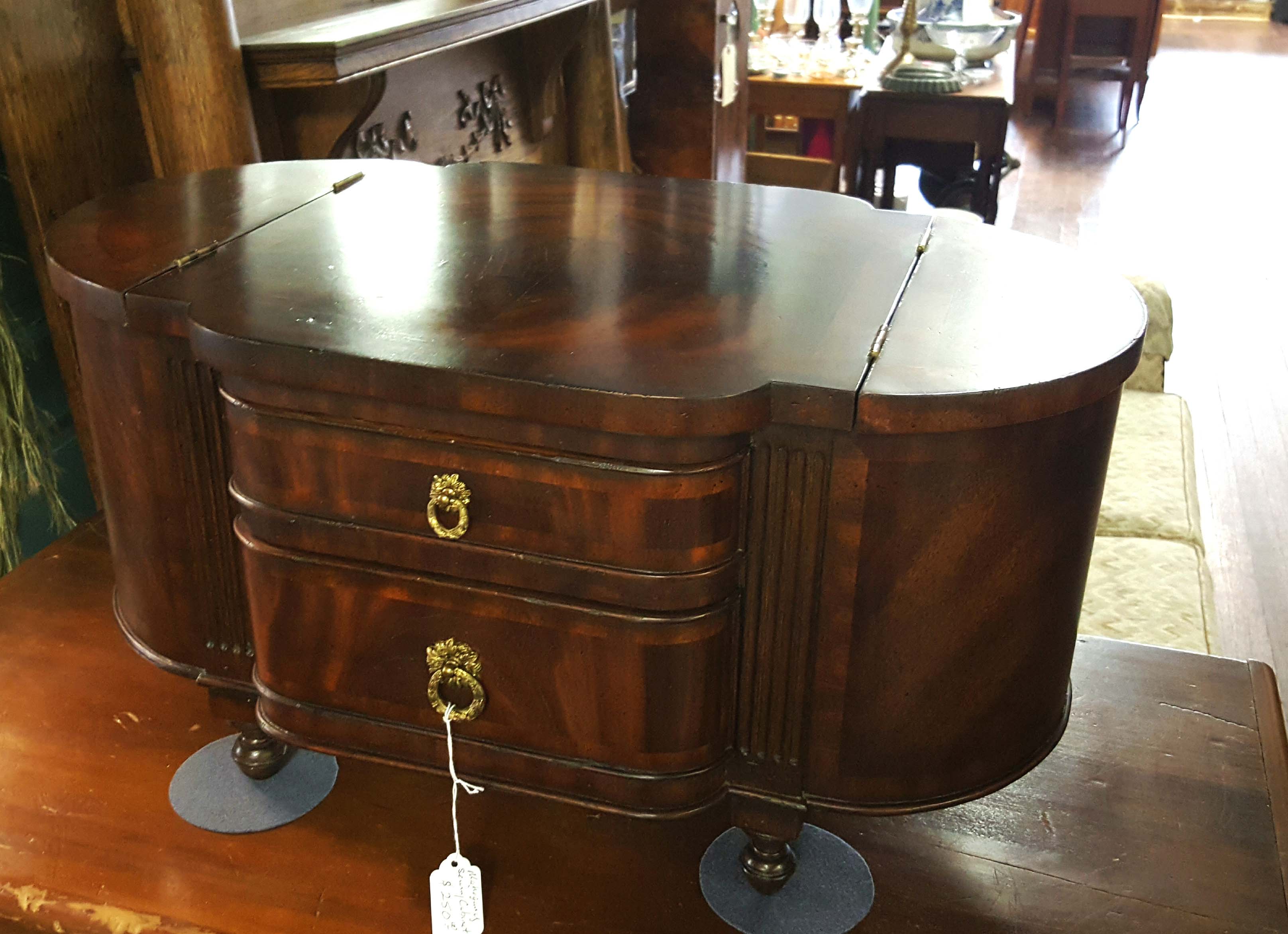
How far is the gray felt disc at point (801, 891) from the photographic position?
1.24 metres

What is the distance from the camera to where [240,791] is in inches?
55.2

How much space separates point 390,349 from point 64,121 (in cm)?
84

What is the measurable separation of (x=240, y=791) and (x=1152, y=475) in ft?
5.62

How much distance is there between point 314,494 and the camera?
3.64ft

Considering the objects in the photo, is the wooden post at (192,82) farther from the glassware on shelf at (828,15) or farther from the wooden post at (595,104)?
the glassware on shelf at (828,15)

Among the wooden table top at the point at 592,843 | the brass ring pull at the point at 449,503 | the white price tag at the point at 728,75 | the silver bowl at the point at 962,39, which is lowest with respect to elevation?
the wooden table top at the point at 592,843

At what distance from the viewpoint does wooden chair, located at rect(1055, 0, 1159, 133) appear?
7.24m

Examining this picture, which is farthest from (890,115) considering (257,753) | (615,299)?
(257,753)

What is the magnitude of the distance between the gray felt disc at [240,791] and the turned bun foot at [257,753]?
0.02 meters

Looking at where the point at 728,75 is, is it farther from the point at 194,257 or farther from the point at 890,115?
the point at 194,257

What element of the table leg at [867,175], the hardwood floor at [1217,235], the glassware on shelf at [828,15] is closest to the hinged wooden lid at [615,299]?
the hardwood floor at [1217,235]

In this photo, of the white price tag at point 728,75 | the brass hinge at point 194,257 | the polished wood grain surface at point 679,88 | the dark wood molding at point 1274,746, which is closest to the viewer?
the brass hinge at point 194,257

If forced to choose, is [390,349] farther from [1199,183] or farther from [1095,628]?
[1199,183]

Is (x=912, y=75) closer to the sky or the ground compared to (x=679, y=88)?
closer to the ground
